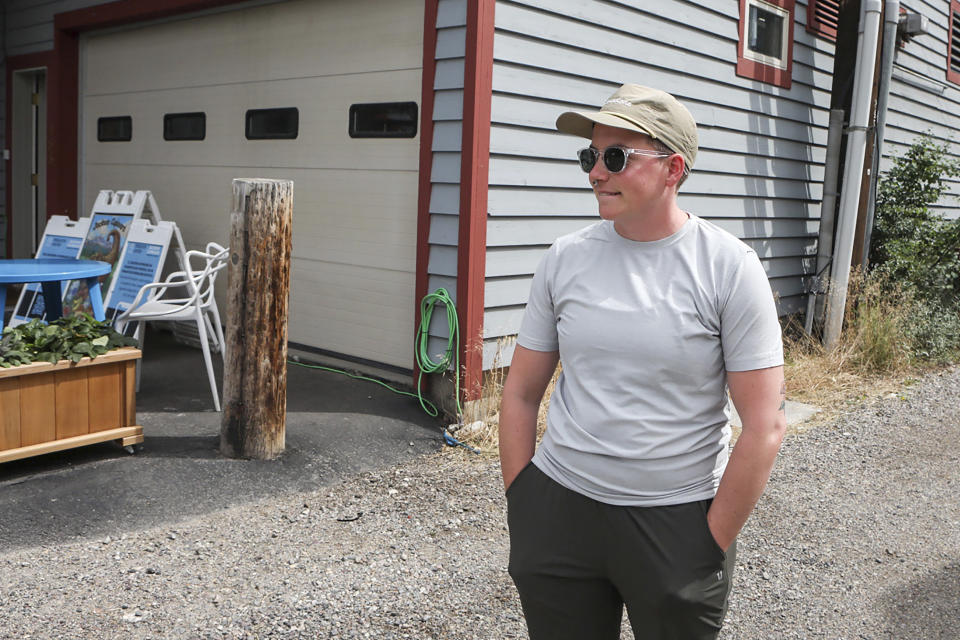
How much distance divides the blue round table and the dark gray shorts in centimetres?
338

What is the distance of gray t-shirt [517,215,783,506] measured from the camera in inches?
68.7

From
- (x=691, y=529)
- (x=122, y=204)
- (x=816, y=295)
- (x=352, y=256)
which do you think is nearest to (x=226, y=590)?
(x=691, y=529)

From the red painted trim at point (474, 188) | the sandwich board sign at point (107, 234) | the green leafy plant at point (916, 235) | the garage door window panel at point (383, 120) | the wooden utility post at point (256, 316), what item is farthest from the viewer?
the green leafy plant at point (916, 235)

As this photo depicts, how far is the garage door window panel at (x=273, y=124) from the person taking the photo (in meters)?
6.23

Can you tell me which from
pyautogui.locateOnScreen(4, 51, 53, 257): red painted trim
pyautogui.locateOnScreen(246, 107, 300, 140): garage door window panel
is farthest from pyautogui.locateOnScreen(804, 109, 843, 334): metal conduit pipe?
pyautogui.locateOnScreen(4, 51, 53, 257): red painted trim

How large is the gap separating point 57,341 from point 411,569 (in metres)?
1.96

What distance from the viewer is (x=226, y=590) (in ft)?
10.4

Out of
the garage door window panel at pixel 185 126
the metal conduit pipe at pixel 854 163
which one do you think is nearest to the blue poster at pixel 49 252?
the garage door window panel at pixel 185 126

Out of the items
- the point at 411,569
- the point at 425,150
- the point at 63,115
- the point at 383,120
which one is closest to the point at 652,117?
the point at 411,569

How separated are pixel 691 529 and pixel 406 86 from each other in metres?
4.16

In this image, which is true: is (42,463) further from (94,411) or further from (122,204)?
(122,204)

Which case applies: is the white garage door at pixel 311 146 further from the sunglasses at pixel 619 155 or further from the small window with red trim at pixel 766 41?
the sunglasses at pixel 619 155

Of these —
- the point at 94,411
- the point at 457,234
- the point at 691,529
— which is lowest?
the point at 94,411

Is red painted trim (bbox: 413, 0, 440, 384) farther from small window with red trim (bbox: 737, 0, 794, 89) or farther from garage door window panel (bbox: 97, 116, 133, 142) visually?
garage door window panel (bbox: 97, 116, 133, 142)
